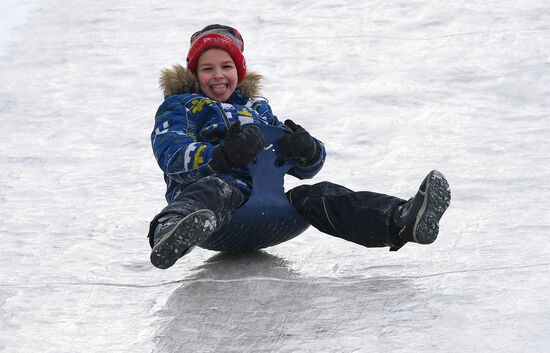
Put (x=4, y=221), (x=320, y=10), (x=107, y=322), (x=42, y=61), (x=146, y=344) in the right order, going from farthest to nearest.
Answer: (x=320, y=10), (x=42, y=61), (x=4, y=221), (x=107, y=322), (x=146, y=344)

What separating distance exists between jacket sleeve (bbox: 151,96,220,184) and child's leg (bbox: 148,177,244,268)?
63 mm

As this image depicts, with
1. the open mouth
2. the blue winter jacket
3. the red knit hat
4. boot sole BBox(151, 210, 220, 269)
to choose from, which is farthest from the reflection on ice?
the red knit hat

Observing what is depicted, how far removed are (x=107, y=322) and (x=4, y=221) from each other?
1236 millimetres

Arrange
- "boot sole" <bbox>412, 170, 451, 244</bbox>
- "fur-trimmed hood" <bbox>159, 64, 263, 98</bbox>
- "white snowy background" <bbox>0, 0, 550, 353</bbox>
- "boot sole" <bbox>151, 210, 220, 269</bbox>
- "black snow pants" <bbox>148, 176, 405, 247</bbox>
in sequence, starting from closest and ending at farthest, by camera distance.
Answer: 1. "white snowy background" <bbox>0, 0, 550, 353</bbox>
2. "boot sole" <bbox>151, 210, 220, 269</bbox>
3. "boot sole" <bbox>412, 170, 451, 244</bbox>
4. "black snow pants" <bbox>148, 176, 405, 247</bbox>
5. "fur-trimmed hood" <bbox>159, 64, 263, 98</bbox>

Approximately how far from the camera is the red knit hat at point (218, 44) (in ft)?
13.8

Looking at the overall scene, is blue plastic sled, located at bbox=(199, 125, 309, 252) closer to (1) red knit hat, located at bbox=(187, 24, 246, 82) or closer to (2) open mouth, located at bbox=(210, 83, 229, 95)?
(2) open mouth, located at bbox=(210, 83, 229, 95)

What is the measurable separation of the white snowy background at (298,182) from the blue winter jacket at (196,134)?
0.96 feet

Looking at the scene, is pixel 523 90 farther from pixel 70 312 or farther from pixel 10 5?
pixel 10 5

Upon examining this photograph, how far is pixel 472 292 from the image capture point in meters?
3.31

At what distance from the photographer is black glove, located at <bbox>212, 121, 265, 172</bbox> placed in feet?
11.8

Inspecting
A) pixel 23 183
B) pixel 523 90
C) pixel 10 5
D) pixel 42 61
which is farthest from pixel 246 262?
pixel 10 5

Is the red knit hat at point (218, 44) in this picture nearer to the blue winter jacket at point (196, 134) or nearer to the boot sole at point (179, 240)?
the blue winter jacket at point (196, 134)

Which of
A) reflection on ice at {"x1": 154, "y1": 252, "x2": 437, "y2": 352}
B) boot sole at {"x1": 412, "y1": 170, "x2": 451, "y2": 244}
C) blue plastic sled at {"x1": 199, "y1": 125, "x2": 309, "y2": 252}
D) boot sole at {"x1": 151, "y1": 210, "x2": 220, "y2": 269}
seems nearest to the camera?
reflection on ice at {"x1": 154, "y1": 252, "x2": 437, "y2": 352}

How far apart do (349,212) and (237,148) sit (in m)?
0.47
